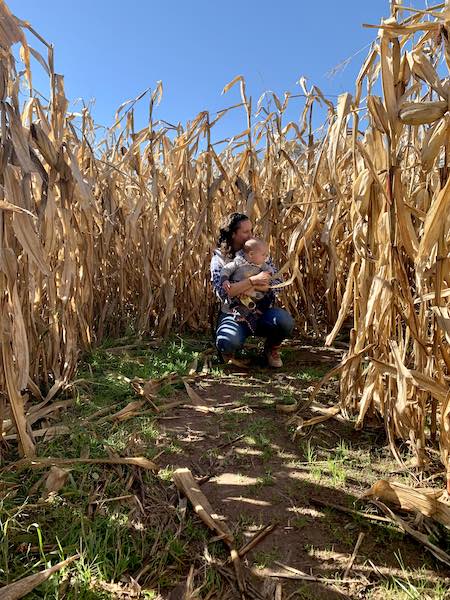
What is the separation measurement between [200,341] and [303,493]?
5.95ft

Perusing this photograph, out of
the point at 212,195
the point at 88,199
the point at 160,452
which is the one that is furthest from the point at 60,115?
the point at 160,452

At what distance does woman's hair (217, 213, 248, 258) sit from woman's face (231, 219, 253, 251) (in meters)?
0.02

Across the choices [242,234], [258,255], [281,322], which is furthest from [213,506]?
[242,234]

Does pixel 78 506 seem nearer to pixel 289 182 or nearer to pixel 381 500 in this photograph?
pixel 381 500

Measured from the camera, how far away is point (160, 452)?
1594mm

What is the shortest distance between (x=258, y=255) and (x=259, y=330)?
1.63ft

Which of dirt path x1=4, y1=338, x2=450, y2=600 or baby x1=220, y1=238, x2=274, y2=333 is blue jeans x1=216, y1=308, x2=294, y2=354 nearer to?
baby x1=220, y1=238, x2=274, y2=333

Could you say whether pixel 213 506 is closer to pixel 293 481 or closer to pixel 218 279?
pixel 293 481

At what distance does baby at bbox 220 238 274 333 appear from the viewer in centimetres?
265

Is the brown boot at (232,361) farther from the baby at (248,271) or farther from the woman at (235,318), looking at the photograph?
the baby at (248,271)

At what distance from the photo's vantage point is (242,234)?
2.75 meters

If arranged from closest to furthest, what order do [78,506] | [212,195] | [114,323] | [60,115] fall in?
[78,506] → [60,115] → [212,195] → [114,323]

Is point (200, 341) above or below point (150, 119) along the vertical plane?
below

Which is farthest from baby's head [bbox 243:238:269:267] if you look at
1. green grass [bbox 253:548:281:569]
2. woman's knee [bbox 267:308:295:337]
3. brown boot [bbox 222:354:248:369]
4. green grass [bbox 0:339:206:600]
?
green grass [bbox 253:548:281:569]
